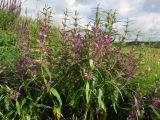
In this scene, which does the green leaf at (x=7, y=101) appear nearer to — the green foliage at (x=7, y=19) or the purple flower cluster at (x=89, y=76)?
the purple flower cluster at (x=89, y=76)

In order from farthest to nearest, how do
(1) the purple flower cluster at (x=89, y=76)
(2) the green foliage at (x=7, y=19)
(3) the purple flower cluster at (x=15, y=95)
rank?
(2) the green foliage at (x=7, y=19), (3) the purple flower cluster at (x=15, y=95), (1) the purple flower cluster at (x=89, y=76)

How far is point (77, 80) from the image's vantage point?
3.97m

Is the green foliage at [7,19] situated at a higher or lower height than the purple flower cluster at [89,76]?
higher

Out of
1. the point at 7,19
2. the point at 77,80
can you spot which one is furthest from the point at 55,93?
the point at 7,19

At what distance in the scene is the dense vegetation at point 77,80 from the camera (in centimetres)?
388

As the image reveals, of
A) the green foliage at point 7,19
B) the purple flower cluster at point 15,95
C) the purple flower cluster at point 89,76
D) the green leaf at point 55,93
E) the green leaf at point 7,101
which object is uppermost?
the green foliage at point 7,19

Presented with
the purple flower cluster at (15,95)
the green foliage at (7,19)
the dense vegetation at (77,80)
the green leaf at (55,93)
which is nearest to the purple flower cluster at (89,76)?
the dense vegetation at (77,80)

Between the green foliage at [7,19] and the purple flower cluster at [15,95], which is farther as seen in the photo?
the green foliage at [7,19]

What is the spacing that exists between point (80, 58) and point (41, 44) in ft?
1.50

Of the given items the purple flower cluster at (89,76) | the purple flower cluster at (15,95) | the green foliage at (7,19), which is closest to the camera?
the purple flower cluster at (89,76)

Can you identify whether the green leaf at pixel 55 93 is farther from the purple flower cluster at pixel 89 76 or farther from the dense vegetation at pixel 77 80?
the purple flower cluster at pixel 89 76

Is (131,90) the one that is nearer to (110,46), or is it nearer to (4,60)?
(110,46)

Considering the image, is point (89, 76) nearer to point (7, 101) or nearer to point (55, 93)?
point (55, 93)

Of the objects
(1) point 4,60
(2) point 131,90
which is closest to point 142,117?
(2) point 131,90
